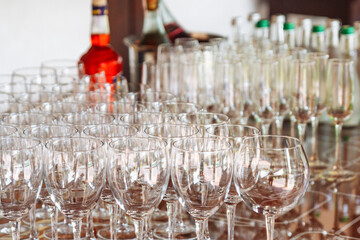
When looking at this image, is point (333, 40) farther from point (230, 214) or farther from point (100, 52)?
point (230, 214)

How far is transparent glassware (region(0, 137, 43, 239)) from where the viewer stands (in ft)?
2.97

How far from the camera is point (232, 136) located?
106 cm

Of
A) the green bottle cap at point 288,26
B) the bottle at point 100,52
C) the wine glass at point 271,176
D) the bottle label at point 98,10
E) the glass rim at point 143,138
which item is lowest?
the wine glass at point 271,176

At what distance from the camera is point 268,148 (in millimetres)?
891

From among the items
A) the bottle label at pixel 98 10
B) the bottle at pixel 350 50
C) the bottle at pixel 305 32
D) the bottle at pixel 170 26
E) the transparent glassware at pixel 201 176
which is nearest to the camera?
the transparent glassware at pixel 201 176

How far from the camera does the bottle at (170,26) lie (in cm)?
192

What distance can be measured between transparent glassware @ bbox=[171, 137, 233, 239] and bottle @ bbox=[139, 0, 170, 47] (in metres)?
0.92

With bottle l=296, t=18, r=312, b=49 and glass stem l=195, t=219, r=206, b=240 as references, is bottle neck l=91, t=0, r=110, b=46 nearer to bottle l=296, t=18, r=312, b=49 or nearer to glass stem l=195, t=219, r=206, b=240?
bottle l=296, t=18, r=312, b=49

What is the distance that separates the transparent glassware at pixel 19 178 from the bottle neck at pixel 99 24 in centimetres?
67

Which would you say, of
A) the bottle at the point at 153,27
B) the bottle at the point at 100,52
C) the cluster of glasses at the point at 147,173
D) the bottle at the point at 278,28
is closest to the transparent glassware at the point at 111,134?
the cluster of glasses at the point at 147,173

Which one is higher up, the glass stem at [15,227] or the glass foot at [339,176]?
the glass stem at [15,227]

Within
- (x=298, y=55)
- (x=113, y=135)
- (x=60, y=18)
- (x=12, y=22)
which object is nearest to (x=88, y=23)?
(x=60, y=18)

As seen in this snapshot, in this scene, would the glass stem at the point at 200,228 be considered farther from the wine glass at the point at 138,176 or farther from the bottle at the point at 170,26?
the bottle at the point at 170,26

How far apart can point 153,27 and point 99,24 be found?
0.28m
